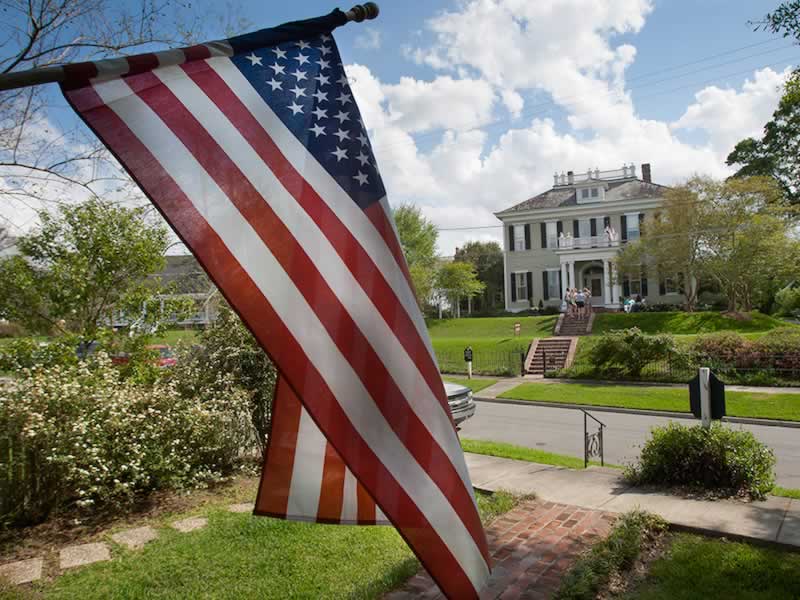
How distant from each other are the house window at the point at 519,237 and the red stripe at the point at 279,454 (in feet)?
146

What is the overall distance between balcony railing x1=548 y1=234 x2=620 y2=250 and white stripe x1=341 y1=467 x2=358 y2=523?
138 ft

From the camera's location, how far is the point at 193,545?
5.47 m

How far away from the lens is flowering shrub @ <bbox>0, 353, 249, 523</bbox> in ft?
19.2

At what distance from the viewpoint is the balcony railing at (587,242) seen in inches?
1639

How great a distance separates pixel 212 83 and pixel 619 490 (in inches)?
280

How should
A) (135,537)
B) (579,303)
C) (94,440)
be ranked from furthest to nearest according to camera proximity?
(579,303) < (94,440) < (135,537)

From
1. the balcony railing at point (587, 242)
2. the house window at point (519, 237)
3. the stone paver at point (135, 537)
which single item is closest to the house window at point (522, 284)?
the house window at point (519, 237)

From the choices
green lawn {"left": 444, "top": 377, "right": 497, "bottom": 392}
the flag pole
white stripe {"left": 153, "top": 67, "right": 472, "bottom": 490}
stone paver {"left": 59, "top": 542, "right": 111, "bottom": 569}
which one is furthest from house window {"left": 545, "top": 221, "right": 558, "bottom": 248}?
the flag pole

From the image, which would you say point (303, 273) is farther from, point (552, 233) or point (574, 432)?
point (552, 233)

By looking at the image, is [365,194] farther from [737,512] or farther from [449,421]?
[737,512]

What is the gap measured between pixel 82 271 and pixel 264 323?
8548 mm

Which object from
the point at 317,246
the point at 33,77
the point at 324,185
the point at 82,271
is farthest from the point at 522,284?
the point at 33,77

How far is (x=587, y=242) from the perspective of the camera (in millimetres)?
42562

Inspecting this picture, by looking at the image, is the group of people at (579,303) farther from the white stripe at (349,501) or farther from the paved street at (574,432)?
the white stripe at (349,501)
